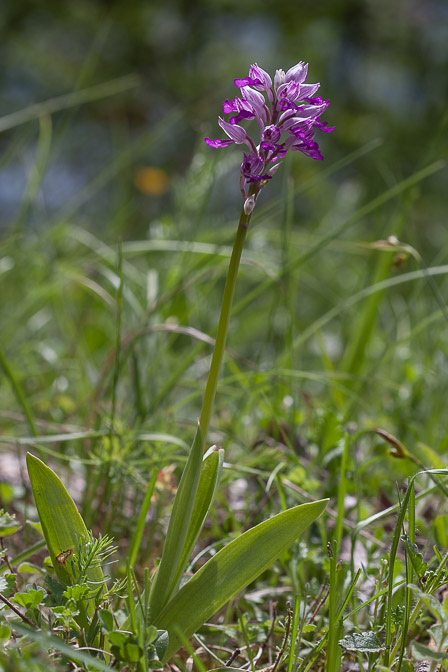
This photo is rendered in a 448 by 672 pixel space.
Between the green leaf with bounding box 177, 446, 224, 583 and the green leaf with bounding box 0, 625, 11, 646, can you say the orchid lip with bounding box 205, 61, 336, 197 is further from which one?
the green leaf with bounding box 0, 625, 11, 646

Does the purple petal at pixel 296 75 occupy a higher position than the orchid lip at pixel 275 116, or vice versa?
the purple petal at pixel 296 75

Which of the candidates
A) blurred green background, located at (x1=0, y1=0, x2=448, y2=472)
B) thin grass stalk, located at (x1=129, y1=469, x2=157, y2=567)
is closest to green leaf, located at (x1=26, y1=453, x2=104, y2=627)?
thin grass stalk, located at (x1=129, y1=469, x2=157, y2=567)

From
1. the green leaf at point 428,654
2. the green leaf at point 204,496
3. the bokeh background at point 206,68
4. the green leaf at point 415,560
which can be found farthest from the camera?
the bokeh background at point 206,68

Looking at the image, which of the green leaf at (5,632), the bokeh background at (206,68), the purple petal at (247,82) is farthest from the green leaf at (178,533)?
the bokeh background at (206,68)

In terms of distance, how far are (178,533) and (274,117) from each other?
569 millimetres

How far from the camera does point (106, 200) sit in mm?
5328

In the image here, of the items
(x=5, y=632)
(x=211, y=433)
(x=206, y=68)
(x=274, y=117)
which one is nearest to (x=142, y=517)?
(x=5, y=632)

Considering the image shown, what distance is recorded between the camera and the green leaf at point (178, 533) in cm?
82

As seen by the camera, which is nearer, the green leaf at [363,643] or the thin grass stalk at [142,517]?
the green leaf at [363,643]

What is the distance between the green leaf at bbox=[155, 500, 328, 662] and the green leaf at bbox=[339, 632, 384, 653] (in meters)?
0.13

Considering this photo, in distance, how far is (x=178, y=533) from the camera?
2.78 feet

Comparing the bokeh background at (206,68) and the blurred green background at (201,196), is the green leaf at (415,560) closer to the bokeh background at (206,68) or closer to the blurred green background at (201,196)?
the blurred green background at (201,196)

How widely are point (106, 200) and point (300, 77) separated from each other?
4718mm

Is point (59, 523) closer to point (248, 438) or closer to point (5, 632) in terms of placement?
point (5, 632)
